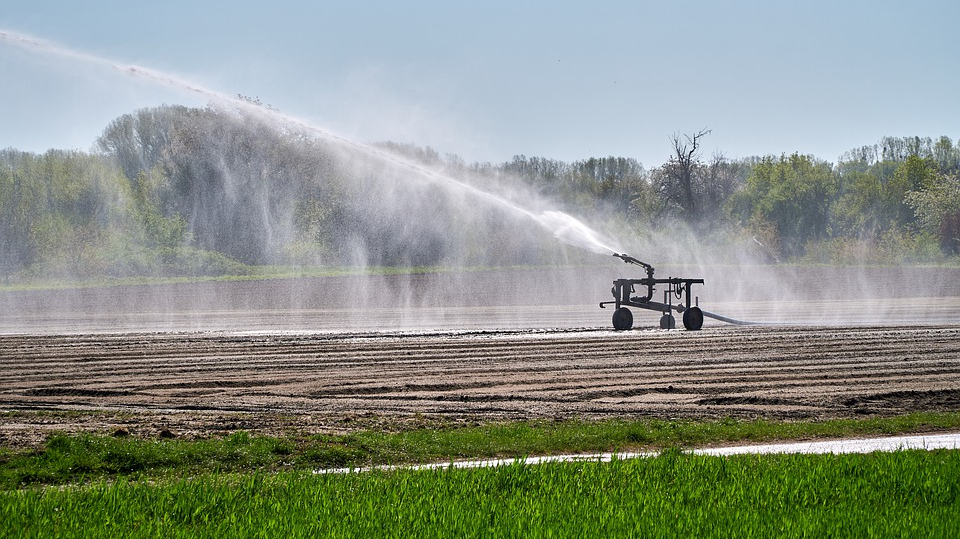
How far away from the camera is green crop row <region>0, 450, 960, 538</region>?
9625 millimetres

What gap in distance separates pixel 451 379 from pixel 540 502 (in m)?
13.9

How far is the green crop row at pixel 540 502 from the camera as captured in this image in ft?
31.6

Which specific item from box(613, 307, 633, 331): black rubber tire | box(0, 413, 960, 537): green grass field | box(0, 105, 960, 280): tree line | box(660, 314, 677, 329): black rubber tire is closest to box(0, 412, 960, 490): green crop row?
box(0, 413, 960, 537): green grass field

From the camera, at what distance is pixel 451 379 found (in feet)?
81.1

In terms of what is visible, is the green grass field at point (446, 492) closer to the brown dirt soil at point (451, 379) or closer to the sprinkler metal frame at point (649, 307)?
the brown dirt soil at point (451, 379)

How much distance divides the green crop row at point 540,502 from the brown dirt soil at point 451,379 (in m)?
5.02

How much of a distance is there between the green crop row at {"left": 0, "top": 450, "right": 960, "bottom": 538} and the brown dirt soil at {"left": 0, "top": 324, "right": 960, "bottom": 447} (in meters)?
5.02

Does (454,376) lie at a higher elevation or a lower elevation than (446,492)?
lower

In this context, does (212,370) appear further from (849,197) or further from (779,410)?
(849,197)

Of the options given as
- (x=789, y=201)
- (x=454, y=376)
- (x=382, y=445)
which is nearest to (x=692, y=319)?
(x=454, y=376)

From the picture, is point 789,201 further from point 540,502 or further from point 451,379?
point 540,502

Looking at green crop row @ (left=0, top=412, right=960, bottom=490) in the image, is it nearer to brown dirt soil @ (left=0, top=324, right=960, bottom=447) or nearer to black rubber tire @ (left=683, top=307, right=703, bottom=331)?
brown dirt soil @ (left=0, top=324, right=960, bottom=447)

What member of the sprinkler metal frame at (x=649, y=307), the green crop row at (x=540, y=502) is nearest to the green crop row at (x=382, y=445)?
the green crop row at (x=540, y=502)

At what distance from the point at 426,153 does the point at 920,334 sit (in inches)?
1271
